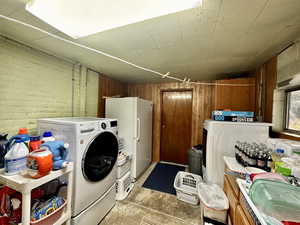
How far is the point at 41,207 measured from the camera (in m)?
0.94

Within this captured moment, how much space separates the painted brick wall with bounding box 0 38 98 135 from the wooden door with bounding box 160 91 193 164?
2088 millimetres

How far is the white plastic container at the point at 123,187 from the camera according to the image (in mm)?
1807

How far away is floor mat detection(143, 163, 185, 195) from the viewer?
2.10m

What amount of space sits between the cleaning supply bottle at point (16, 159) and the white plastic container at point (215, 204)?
170 centimetres

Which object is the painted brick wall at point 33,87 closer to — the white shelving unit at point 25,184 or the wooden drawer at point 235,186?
the white shelving unit at point 25,184

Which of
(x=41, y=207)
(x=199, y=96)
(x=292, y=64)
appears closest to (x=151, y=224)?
(x=41, y=207)

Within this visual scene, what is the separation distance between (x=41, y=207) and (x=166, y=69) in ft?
7.71

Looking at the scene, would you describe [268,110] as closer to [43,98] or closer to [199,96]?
[199,96]

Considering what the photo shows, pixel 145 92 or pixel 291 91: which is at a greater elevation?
pixel 145 92

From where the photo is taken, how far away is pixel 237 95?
6.69 feet

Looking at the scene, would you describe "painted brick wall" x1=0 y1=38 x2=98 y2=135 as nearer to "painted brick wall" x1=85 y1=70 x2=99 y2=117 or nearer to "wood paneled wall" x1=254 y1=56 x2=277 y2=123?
"painted brick wall" x1=85 y1=70 x2=99 y2=117

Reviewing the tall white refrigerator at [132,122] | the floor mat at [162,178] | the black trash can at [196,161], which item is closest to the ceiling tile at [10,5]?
the tall white refrigerator at [132,122]

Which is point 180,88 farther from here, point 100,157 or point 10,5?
point 10,5

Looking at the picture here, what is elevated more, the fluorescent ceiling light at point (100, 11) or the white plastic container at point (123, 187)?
the fluorescent ceiling light at point (100, 11)
